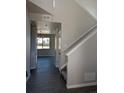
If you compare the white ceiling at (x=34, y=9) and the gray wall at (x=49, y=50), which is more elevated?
the white ceiling at (x=34, y=9)

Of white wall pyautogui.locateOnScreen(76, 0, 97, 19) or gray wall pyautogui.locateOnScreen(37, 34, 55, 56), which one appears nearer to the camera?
white wall pyautogui.locateOnScreen(76, 0, 97, 19)

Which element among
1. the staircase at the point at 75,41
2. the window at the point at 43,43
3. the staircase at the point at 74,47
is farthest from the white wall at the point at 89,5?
the window at the point at 43,43

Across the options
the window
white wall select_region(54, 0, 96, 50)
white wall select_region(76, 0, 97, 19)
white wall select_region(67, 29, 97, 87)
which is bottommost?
white wall select_region(67, 29, 97, 87)

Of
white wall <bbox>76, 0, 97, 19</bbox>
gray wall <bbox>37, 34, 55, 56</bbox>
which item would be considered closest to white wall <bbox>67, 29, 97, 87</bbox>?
white wall <bbox>76, 0, 97, 19</bbox>

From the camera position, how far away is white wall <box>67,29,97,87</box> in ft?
12.3

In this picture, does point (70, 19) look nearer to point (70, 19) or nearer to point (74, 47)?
point (70, 19)

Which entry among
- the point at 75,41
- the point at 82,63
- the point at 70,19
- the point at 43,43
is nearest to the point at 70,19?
the point at 70,19

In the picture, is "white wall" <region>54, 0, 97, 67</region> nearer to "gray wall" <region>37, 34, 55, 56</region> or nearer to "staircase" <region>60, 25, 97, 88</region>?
"staircase" <region>60, 25, 97, 88</region>

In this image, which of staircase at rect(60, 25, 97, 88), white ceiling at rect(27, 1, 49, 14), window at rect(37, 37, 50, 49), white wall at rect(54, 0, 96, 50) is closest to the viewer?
staircase at rect(60, 25, 97, 88)

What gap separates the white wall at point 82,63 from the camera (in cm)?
376

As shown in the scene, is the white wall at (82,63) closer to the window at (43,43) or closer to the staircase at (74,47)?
the staircase at (74,47)

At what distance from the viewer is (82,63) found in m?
→ 3.85
